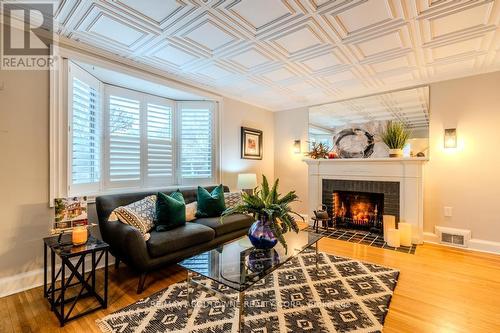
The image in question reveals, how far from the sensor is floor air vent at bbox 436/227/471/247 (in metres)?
3.39

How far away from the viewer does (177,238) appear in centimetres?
246

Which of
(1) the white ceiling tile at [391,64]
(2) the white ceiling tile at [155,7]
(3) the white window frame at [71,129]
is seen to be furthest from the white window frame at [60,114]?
(1) the white ceiling tile at [391,64]

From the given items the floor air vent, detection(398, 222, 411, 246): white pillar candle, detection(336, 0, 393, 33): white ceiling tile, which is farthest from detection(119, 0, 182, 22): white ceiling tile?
the floor air vent

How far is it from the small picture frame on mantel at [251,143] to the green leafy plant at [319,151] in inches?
41.9

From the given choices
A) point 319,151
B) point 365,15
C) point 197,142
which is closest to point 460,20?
point 365,15

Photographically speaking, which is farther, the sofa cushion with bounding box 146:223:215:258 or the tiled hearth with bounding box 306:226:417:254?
the tiled hearth with bounding box 306:226:417:254

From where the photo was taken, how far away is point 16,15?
7.11ft

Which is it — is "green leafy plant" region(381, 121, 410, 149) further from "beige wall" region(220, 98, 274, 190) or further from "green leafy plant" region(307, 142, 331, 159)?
"beige wall" region(220, 98, 274, 190)

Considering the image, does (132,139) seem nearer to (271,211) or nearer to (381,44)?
(271,211)

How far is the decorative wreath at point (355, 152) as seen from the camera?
4.20 m

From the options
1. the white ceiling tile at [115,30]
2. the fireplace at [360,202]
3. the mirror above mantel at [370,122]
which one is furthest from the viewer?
the fireplace at [360,202]

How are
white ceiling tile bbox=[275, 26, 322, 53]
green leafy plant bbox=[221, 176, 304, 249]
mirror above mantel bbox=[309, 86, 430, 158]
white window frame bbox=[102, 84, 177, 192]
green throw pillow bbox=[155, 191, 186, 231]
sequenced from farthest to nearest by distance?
mirror above mantel bbox=[309, 86, 430, 158]
white window frame bbox=[102, 84, 177, 192]
green throw pillow bbox=[155, 191, 186, 231]
white ceiling tile bbox=[275, 26, 322, 53]
green leafy plant bbox=[221, 176, 304, 249]

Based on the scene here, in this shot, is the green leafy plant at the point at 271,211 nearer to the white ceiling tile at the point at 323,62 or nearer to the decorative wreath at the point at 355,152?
the white ceiling tile at the point at 323,62

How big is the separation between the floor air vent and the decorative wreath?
1551 millimetres
